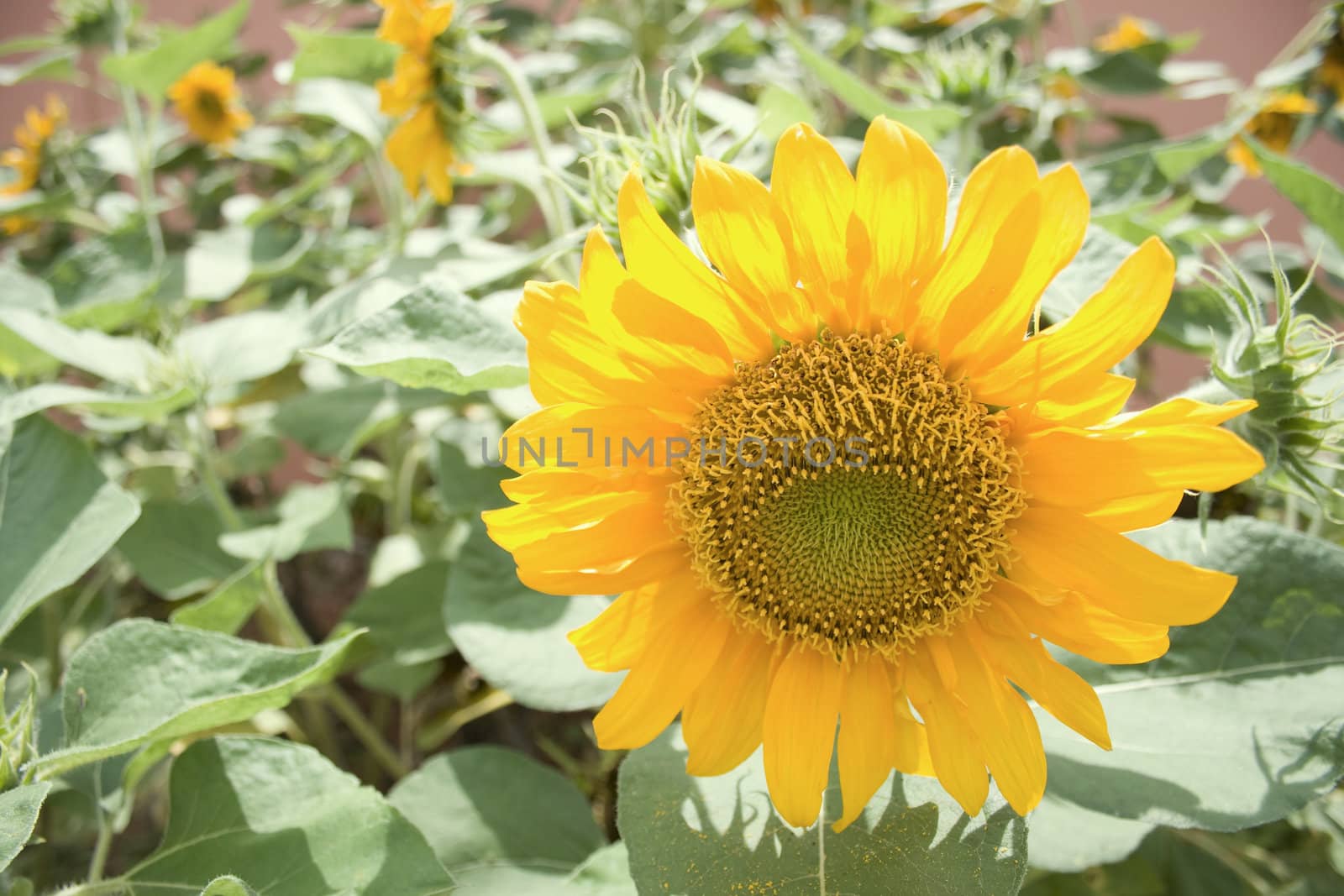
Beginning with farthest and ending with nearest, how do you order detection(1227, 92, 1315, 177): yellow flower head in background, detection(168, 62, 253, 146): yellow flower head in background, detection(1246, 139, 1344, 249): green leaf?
1. detection(168, 62, 253, 146): yellow flower head in background
2. detection(1227, 92, 1315, 177): yellow flower head in background
3. detection(1246, 139, 1344, 249): green leaf

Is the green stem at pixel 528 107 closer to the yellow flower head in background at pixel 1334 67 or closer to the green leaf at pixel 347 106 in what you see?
the green leaf at pixel 347 106

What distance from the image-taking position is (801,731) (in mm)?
611

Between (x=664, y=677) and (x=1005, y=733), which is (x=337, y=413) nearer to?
(x=664, y=677)

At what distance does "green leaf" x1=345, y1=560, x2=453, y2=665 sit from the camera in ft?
3.41

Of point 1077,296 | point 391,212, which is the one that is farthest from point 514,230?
point 1077,296

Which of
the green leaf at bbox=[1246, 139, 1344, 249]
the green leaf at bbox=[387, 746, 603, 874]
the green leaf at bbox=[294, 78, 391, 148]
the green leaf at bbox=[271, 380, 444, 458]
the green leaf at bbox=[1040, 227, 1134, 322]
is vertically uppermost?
the green leaf at bbox=[294, 78, 391, 148]

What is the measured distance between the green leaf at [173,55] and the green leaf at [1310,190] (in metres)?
1.22

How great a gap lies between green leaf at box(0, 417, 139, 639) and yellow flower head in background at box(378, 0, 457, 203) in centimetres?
41

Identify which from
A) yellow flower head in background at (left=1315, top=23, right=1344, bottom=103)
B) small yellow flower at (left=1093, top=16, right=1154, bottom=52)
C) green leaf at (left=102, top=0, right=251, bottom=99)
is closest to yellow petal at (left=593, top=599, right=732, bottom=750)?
green leaf at (left=102, top=0, right=251, bottom=99)

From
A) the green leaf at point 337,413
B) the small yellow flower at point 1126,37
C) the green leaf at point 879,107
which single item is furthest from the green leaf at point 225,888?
the small yellow flower at point 1126,37

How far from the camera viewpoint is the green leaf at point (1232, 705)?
64cm

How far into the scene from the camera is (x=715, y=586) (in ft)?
2.11

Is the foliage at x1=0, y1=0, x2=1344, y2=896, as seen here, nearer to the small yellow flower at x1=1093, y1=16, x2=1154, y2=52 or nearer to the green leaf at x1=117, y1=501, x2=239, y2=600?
the green leaf at x1=117, y1=501, x2=239, y2=600

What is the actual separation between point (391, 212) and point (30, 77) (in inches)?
31.1
